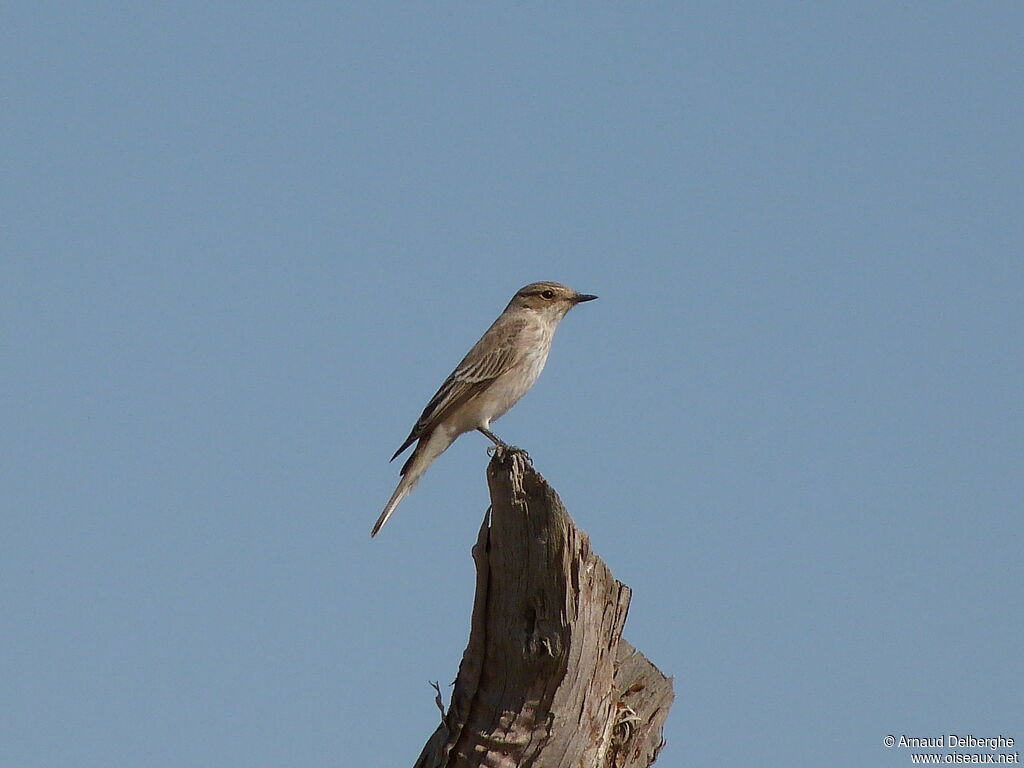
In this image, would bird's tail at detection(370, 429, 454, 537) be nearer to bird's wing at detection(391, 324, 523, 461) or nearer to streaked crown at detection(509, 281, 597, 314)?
bird's wing at detection(391, 324, 523, 461)

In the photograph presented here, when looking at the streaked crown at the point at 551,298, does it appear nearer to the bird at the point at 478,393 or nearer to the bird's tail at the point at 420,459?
the bird at the point at 478,393

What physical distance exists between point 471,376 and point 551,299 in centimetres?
156

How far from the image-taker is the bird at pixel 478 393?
13305 millimetres

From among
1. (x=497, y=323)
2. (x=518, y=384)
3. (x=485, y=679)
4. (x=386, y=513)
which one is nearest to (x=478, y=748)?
(x=485, y=679)

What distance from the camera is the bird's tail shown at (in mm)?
13164

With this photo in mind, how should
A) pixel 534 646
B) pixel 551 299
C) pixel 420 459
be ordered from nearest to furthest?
pixel 534 646 < pixel 420 459 < pixel 551 299

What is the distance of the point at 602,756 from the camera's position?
8.40m

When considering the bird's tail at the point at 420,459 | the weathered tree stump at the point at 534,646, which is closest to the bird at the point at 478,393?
the bird's tail at the point at 420,459

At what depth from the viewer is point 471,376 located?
1348cm

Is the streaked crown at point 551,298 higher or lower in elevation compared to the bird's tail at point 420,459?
higher

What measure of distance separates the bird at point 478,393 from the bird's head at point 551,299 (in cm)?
37

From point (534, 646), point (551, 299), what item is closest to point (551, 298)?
point (551, 299)

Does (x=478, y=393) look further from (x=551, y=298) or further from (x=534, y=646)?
(x=534, y=646)

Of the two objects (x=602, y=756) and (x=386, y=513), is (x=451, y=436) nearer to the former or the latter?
(x=386, y=513)
